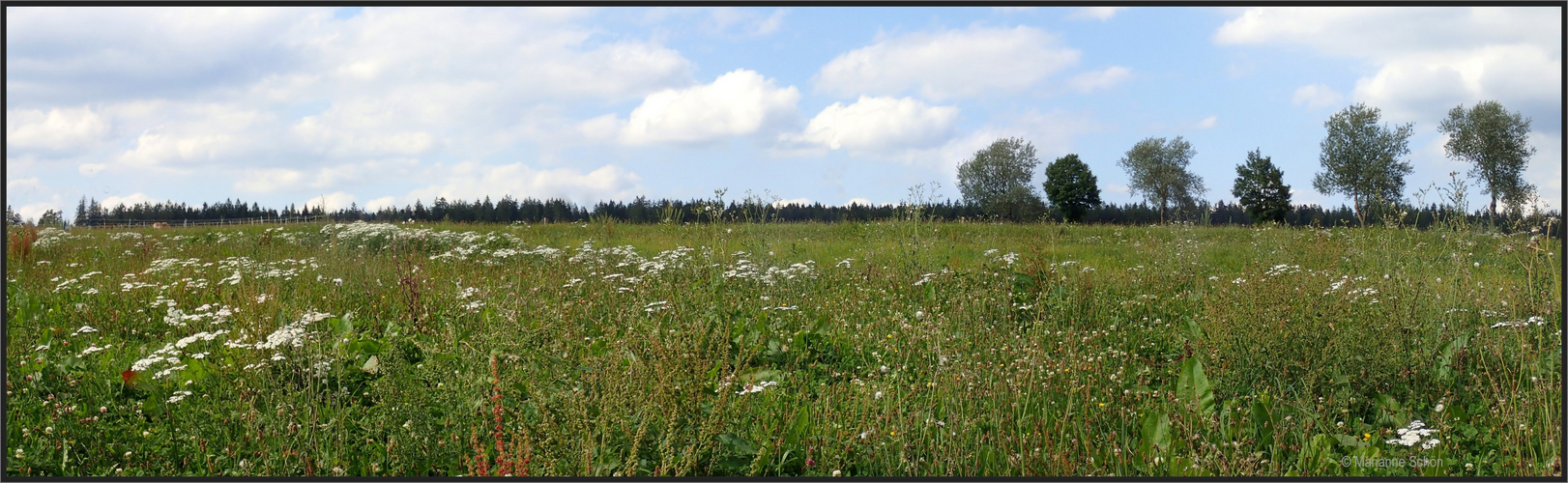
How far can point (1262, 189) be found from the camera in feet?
157

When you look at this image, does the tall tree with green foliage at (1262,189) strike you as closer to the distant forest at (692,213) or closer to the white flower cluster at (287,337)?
the distant forest at (692,213)

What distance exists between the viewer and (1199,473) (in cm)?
289

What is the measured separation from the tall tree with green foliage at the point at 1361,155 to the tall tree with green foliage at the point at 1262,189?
4309 mm

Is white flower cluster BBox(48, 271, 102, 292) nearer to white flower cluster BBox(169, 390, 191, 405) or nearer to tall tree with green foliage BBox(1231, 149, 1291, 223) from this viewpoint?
white flower cluster BBox(169, 390, 191, 405)

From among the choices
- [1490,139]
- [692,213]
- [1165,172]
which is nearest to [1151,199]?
[1165,172]

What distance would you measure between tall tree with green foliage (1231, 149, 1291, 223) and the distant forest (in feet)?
2.80

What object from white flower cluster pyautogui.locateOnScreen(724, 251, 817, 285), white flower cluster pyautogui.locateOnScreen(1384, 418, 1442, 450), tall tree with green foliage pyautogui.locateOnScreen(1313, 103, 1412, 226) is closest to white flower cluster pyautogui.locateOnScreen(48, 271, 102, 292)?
white flower cluster pyautogui.locateOnScreen(724, 251, 817, 285)

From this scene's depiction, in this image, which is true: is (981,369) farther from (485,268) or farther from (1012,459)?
(485,268)

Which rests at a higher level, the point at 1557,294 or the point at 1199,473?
the point at 1557,294

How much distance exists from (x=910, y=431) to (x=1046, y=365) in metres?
1.33

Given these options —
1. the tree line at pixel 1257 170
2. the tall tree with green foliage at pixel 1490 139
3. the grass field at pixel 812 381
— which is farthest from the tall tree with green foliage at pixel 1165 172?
the grass field at pixel 812 381

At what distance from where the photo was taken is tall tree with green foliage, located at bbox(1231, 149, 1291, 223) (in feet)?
154

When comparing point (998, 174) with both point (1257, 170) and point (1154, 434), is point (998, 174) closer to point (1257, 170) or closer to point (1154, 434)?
point (1257, 170)

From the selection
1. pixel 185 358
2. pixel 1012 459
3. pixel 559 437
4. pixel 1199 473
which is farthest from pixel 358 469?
pixel 1199 473
